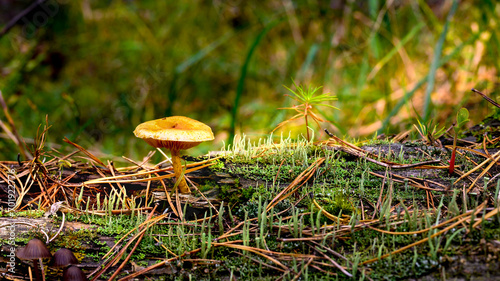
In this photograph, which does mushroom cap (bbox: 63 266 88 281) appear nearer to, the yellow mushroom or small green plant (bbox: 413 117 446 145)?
the yellow mushroom

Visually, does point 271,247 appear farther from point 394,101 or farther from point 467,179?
point 394,101

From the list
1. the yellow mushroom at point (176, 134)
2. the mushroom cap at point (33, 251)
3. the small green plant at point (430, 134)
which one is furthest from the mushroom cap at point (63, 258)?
the small green plant at point (430, 134)

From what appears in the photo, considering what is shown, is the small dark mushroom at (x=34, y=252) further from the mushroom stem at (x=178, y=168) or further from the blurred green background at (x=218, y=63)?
the blurred green background at (x=218, y=63)

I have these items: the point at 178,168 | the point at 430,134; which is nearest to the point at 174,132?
the point at 178,168

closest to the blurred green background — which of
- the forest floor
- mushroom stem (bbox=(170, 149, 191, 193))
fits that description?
the forest floor

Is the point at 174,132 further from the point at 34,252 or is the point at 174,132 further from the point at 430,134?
the point at 430,134
